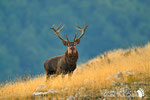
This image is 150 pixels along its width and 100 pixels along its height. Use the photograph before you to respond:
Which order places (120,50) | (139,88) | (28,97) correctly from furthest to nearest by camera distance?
(120,50) → (28,97) → (139,88)

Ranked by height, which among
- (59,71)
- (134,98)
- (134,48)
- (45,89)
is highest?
(134,48)

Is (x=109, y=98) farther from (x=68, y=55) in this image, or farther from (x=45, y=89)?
(x=68, y=55)

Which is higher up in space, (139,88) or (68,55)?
(68,55)

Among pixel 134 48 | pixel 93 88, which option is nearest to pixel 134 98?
pixel 93 88

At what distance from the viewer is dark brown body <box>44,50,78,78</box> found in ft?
33.6

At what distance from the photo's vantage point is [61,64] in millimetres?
10602

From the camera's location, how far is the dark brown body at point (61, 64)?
1025cm

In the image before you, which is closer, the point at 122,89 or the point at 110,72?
the point at 122,89

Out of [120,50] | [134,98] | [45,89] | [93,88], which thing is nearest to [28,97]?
[45,89]

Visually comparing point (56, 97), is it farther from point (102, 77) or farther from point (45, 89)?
point (102, 77)

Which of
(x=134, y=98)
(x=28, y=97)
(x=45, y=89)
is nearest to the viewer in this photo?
(x=134, y=98)

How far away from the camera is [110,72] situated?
10336mm

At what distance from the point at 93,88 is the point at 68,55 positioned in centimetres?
251

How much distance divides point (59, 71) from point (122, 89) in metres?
3.75
